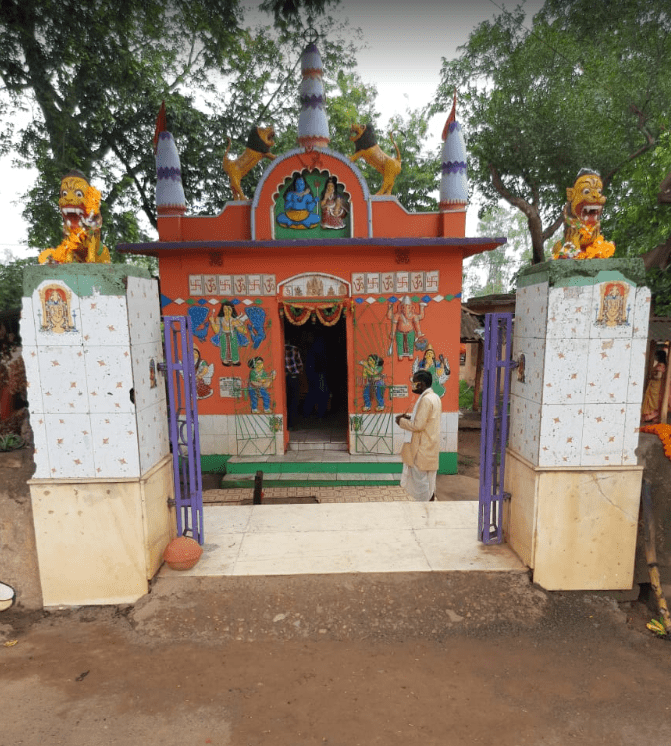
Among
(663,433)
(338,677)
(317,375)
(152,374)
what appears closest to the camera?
(338,677)

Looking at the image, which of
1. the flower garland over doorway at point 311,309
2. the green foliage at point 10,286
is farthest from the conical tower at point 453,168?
the green foliage at point 10,286

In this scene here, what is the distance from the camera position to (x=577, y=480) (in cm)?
411

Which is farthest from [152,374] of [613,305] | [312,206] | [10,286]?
[10,286]

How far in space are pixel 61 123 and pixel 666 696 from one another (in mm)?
14780

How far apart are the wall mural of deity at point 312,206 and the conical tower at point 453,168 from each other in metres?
1.87

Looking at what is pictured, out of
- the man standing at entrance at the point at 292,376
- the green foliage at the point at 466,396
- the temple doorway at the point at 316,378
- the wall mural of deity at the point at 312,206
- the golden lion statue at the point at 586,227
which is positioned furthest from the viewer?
the green foliage at the point at 466,396

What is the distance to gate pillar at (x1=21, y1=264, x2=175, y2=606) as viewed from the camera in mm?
3775

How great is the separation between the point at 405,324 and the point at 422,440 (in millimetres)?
3285

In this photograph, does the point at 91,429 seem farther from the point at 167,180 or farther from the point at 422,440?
the point at 167,180

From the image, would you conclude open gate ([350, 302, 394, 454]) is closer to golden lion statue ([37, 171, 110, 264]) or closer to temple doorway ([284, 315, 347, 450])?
temple doorway ([284, 315, 347, 450])

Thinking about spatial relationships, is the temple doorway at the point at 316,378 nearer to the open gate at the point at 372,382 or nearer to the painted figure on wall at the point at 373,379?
the open gate at the point at 372,382

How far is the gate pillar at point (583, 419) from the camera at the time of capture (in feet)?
12.8

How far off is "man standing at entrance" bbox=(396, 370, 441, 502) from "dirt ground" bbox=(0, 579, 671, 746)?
2148mm

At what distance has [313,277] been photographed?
8742mm
